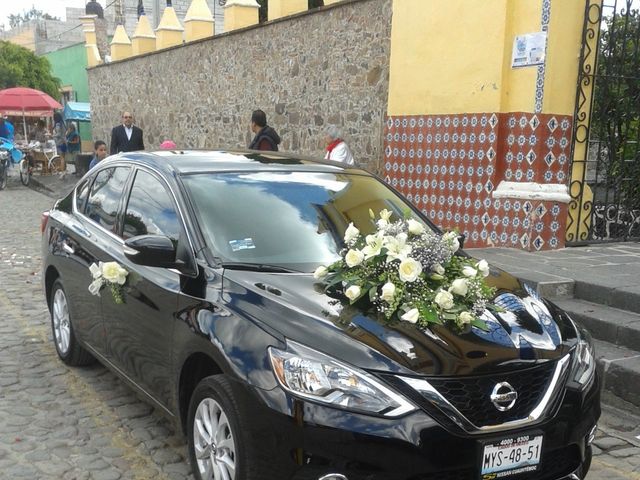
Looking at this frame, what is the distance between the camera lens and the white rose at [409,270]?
9.65 ft

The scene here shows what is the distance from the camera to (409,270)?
2.95 metres

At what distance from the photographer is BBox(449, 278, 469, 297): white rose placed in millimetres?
2961

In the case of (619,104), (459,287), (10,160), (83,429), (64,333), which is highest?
(619,104)

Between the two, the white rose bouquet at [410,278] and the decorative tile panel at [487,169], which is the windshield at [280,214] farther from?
the decorative tile panel at [487,169]

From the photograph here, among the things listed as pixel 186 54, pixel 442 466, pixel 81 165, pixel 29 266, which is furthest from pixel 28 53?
pixel 442 466

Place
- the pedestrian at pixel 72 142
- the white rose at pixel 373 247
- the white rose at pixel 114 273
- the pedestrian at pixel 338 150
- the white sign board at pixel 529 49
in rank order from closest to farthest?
the white rose at pixel 373 247
the white rose at pixel 114 273
the white sign board at pixel 529 49
the pedestrian at pixel 338 150
the pedestrian at pixel 72 142

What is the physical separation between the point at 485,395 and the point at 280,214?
161cm

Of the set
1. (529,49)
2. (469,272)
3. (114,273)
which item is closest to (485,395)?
(469,272)

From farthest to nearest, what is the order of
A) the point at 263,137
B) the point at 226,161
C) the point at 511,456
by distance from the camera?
1. the point at 263,137
2. the point at 226,161
3. the point at 511,456

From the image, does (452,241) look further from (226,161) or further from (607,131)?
(607,131)

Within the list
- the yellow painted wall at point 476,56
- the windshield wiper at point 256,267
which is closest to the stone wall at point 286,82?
the yellow painted wall at point 476,56

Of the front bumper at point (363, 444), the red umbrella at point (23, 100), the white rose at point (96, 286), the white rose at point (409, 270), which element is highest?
the red umbrella at point (23, 100)

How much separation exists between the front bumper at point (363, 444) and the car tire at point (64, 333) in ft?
9.35

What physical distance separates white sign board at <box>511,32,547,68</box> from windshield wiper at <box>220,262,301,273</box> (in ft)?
17.0
